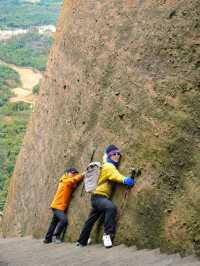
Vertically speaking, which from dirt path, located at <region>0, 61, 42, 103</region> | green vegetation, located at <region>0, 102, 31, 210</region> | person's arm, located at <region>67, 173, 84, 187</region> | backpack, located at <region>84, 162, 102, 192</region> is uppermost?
backpack, located at <region>84, 162, 102, 192</region>

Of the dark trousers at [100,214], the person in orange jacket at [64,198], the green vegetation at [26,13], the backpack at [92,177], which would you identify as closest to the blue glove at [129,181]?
the dark trousers at [100,214]

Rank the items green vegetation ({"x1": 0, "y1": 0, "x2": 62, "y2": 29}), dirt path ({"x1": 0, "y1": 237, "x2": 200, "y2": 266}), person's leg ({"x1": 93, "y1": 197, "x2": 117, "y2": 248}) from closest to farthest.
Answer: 1. dirt path ({"x1": 0, "y1": 237, "x2": 200, "y2": 266})
2. person's leg ({"x1": 93, "y1": 197, "x2": 117, "y2": 248})
3. green vegetation ({"x1": 0, "y1": 0, "x2": 62, "y2": 29})

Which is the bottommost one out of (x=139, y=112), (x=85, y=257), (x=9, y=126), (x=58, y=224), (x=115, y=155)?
(x=9, y=126)

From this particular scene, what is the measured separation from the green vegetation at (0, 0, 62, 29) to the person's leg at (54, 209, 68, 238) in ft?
480

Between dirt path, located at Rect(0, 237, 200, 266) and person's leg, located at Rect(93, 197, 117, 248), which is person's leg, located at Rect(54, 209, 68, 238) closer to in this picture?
dirt path, located at Rect(0, 237, 200, 266)

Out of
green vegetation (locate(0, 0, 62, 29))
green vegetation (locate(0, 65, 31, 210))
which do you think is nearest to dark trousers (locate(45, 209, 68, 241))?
green vegetation (locate(0, 65, 31, 210))

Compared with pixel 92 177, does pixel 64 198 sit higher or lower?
lower

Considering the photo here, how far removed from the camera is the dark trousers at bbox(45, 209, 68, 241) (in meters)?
8.08

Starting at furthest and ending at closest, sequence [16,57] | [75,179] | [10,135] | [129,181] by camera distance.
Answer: [16,57]
[10,135]
[75,179]
[129,181]

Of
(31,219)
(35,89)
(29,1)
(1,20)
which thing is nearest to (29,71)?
(35,89)

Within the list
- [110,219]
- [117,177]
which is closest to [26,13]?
[117,177]

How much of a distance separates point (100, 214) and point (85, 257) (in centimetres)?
72

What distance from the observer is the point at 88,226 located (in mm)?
6984

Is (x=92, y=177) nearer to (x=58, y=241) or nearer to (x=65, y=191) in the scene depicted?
(x=65, y=191)
